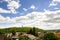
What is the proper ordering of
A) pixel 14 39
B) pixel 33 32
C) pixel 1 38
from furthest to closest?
1. pixel 33 32
2. pixel 14 39
3. pixel 1 38

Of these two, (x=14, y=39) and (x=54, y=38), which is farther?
(x=14, y=39)

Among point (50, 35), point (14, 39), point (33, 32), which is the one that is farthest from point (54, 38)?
point (33, 32)

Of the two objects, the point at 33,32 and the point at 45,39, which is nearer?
the point at 45,39

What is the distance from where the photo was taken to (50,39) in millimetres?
22375

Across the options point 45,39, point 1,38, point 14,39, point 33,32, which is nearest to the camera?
point 45,39

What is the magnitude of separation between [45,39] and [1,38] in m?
7.50

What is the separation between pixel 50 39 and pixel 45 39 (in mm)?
629

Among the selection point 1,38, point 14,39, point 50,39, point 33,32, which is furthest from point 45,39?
point 33,32

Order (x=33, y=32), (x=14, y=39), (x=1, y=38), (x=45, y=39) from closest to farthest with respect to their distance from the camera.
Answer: (x=45, y=39) < (x=1, y=38) < (x=14, y=39) < (x=33, y=32)

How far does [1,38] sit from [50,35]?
25.8 ft

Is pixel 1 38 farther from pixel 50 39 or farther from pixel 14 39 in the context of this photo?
pixel 14 39

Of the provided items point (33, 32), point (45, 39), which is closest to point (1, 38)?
point (45, 39)

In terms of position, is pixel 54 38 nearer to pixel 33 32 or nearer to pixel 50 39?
pixel 50 39

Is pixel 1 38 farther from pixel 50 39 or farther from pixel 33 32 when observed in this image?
pixel 33 32
